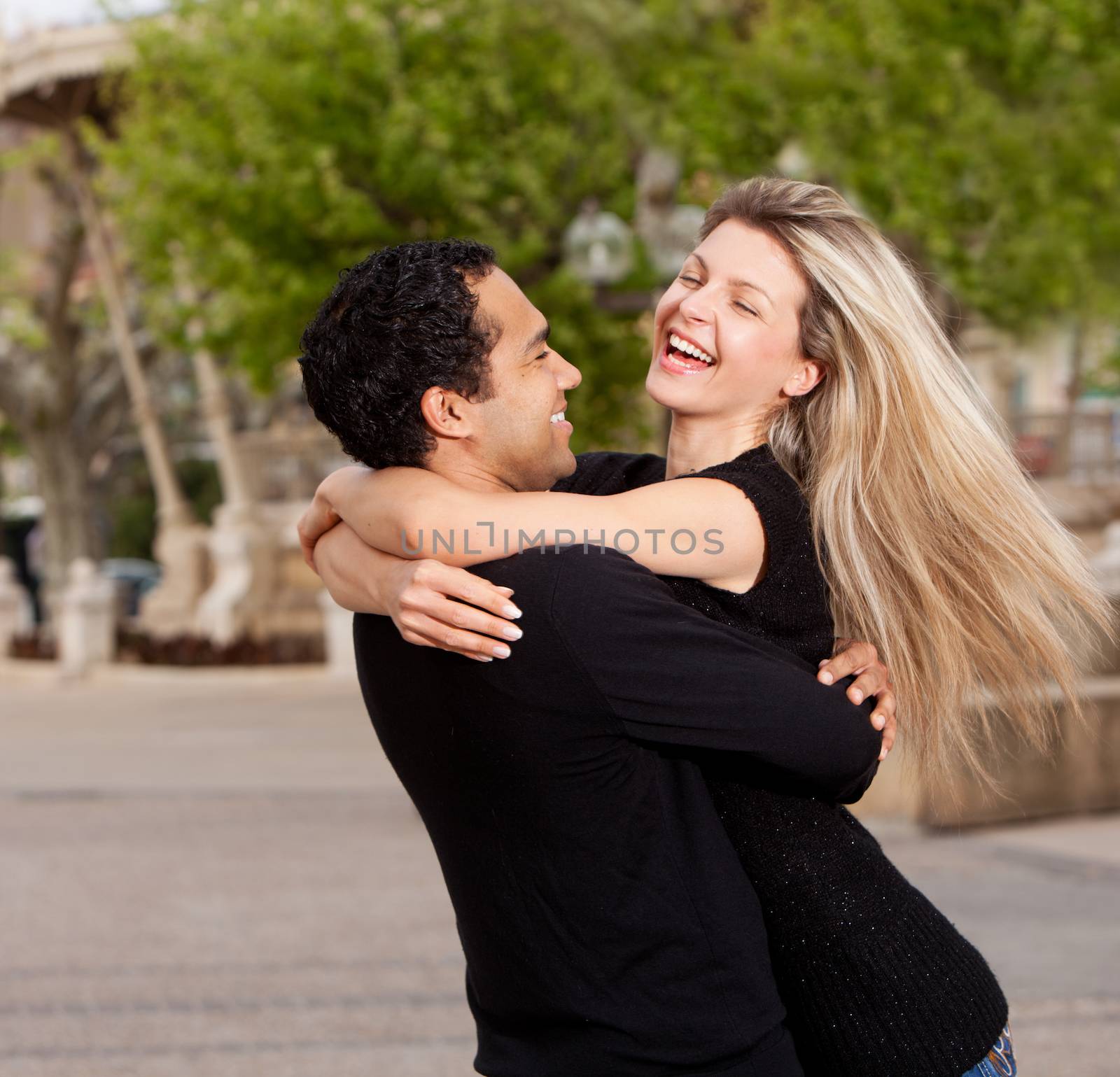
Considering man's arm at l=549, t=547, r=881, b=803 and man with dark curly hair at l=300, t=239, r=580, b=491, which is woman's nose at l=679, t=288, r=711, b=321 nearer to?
man with dark curly hair at l=300, t=239, r=580, b=491

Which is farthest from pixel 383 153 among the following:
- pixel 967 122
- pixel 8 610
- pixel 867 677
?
pixel 867 677

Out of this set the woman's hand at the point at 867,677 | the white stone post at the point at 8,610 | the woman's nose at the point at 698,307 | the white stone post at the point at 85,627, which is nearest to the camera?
the woman's hand at the point at 867,677

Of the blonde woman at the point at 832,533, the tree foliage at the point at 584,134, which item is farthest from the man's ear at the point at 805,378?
the tree foliage at the point at 584,134

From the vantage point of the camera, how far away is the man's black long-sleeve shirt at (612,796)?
6.35 feet

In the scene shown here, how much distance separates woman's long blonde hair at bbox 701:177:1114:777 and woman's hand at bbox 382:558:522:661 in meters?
0.56

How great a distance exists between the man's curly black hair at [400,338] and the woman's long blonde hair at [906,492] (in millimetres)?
546

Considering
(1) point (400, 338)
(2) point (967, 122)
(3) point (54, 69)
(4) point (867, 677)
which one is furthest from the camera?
(3) point (54, 69)

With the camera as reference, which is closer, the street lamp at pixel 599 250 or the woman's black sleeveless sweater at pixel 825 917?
the woman's black sleeveless sweater at pixel 825 917

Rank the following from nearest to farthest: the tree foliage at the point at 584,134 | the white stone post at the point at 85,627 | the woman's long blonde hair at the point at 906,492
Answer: the woman's long blonde hair at the point at 906,492 < the tree foliage at the point at 584,134 < the white stone post at the point at 85,627

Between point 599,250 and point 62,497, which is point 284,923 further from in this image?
point 62,497

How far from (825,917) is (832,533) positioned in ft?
1.73

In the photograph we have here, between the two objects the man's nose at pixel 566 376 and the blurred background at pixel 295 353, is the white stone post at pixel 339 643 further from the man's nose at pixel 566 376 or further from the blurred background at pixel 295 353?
the man's nose at pixel 566 376

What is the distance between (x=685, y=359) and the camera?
8.21ft

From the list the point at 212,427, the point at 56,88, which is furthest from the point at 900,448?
the point at 56,88
